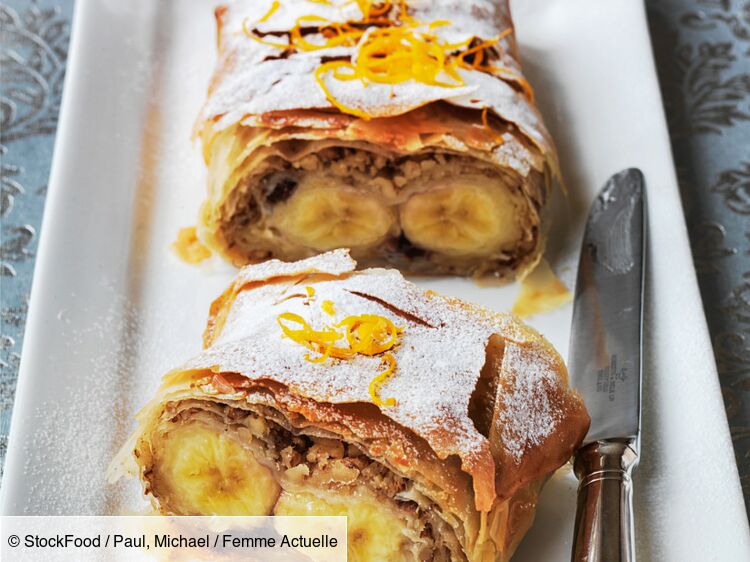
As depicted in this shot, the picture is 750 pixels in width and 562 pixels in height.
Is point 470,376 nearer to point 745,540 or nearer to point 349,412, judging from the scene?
point 349,412

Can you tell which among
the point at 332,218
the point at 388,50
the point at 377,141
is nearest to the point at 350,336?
the point at 377,141

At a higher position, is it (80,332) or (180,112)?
(180,112)

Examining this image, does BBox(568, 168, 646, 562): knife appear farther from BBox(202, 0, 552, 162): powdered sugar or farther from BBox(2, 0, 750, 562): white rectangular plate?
BBox(202, 0, 552, 162): powdered sugar

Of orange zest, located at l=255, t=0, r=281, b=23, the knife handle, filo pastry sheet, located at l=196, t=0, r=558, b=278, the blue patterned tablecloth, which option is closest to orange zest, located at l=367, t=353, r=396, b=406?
the knife handle

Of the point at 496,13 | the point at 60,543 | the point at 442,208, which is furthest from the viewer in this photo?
the point at 496,13

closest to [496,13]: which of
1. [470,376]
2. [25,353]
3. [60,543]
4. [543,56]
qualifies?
[543,56]

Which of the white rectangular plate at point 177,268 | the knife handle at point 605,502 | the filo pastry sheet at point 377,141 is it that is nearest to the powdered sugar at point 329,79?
the filo pastry sheet at point 377,141
